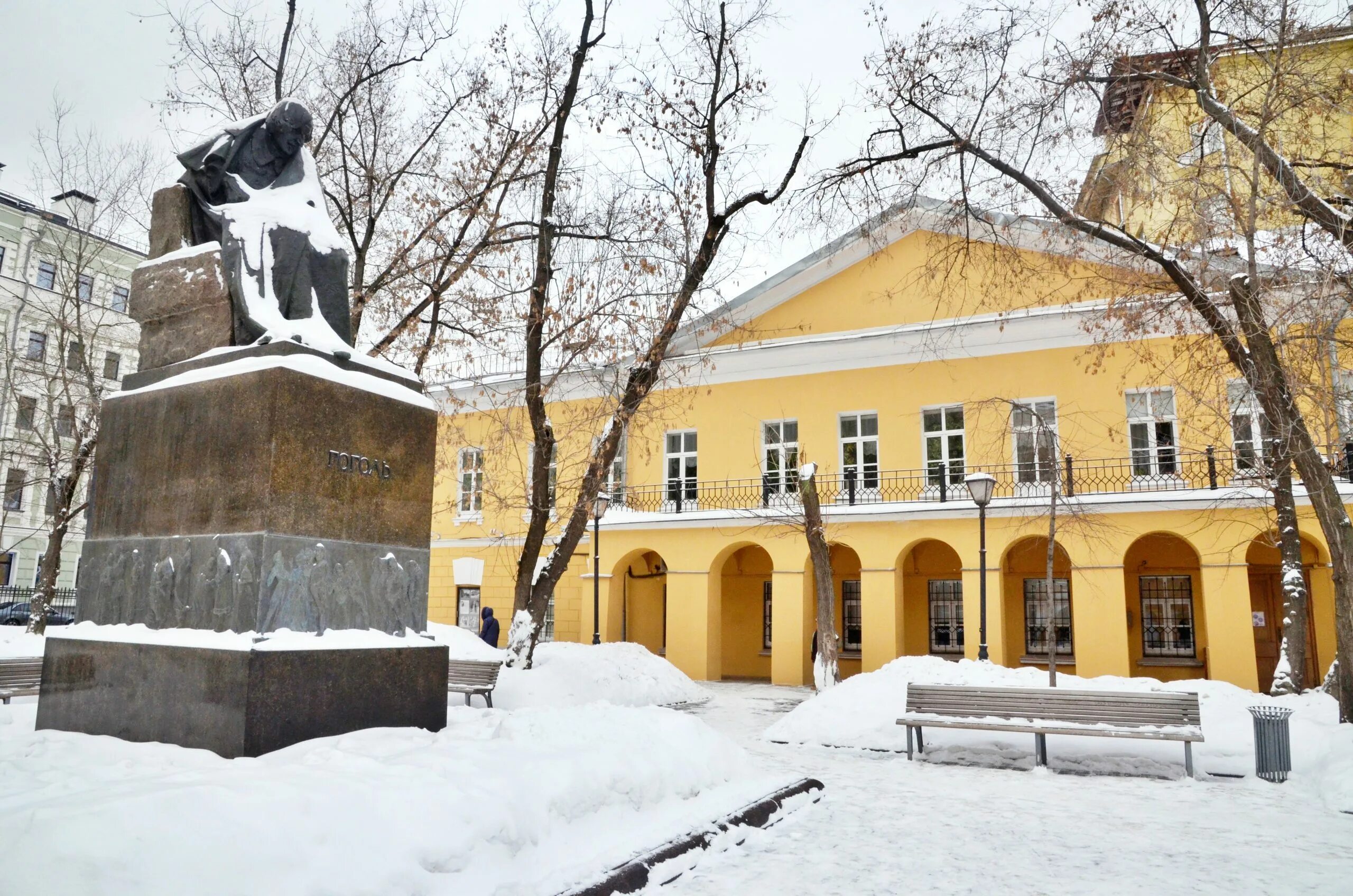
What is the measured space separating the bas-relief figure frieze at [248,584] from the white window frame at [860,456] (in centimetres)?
1695

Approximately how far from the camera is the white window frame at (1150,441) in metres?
18.9

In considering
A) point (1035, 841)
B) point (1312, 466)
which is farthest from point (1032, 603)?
point (1035, 841)

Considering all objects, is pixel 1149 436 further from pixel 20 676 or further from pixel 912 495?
pixel 20 676

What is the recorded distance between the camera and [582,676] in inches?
571

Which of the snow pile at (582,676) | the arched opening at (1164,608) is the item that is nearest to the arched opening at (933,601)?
the arched opening at (1164,608)

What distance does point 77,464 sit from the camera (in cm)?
1622

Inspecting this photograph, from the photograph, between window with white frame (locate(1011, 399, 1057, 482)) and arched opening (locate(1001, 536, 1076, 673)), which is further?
arched opening (locate(1001, 536, 1076, 673))

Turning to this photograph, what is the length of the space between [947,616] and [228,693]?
19.3m

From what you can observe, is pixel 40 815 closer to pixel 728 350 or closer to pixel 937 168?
pixel 937 168

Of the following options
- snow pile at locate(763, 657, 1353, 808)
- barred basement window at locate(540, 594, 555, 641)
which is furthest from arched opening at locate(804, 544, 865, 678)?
snow pile at locate(763, 657, 1353, 808)

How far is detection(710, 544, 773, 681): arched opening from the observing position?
23531 mm

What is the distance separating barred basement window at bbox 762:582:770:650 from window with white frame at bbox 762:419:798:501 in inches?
111

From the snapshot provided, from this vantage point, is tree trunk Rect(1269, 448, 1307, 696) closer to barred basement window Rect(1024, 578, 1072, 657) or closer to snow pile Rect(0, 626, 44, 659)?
barred basement window Rect(1024, 578, 1072, 657)

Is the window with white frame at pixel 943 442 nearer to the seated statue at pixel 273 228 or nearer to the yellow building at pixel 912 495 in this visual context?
the yellow building at pixel 912 495
